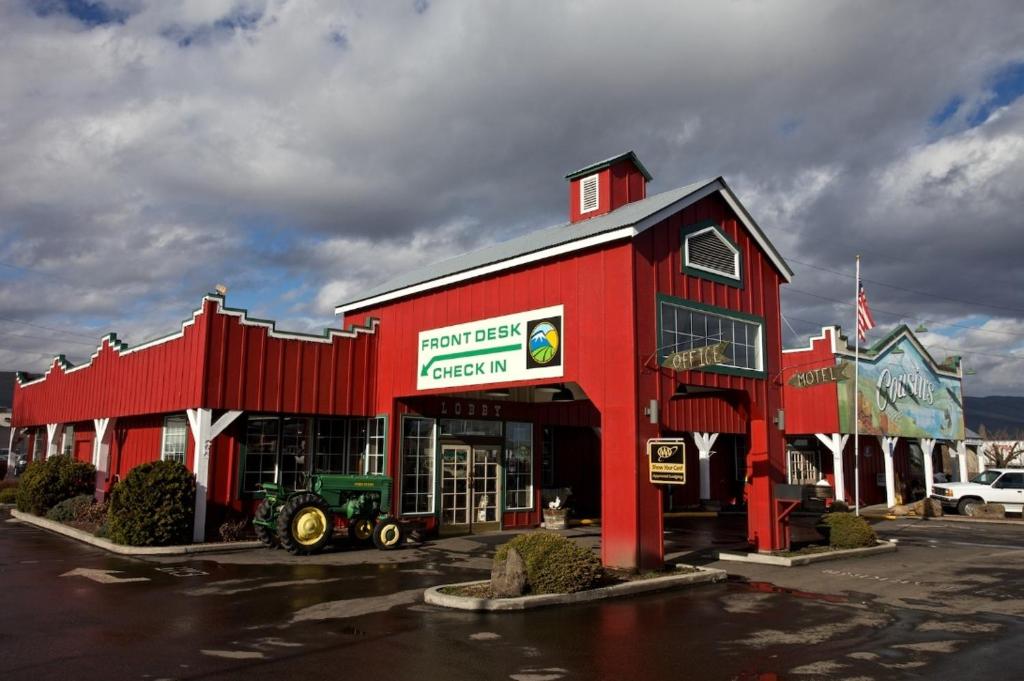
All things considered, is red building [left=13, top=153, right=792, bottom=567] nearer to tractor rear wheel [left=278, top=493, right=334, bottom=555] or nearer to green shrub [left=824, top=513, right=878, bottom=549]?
green shrub [left=824, top=513, right=878, bottom=549]

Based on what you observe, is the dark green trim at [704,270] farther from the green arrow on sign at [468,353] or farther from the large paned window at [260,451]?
the large paned window at [260,451]

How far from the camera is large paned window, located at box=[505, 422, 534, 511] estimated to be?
2398 cm

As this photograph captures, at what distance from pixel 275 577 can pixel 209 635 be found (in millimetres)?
4807

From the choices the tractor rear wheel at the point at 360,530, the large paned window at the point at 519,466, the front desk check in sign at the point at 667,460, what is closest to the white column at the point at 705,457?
the large paned window at the point at 519,466

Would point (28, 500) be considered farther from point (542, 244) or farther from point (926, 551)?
point (926, 551)

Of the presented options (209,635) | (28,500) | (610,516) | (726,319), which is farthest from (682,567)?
(28,500)

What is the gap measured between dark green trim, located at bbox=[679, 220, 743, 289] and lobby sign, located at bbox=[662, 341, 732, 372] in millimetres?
2307

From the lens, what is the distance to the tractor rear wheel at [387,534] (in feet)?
61.0

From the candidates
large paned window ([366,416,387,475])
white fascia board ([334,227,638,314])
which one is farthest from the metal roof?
large paned window ([366,416,387,475])

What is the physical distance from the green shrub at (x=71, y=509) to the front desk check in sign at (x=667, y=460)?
18.5 metres

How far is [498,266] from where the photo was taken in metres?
18.7

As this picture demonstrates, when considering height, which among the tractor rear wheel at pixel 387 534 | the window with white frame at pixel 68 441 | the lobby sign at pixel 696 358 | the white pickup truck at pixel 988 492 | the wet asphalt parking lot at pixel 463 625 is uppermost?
the lobby sign at pixel 696 358

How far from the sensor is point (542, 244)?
18422 mm

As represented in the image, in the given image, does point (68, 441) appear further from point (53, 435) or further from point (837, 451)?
point (837, 451)
